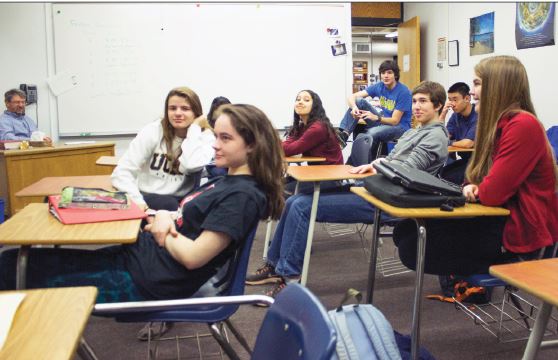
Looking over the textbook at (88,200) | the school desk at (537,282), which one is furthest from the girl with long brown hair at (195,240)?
the school desk at (537,282)

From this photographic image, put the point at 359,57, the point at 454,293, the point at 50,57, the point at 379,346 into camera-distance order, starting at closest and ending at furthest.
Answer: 1. the point at 379,346
2. the point at 454,293
3. the point at 50,57
4. the point at 359,57

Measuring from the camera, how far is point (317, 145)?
11.3 ft

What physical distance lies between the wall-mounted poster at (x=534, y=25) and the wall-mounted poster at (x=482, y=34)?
430mm

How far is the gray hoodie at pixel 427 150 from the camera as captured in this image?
8.46 feet

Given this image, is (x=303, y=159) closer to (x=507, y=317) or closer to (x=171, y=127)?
(x=171, y=127)

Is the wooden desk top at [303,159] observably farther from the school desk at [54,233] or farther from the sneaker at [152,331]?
the school desk at [54,233]

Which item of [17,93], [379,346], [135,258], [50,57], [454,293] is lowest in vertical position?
[454,293]

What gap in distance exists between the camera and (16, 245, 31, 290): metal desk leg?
1.42m

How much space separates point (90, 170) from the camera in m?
4.95

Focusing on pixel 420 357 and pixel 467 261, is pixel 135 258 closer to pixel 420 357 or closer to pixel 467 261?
pixel 420 357

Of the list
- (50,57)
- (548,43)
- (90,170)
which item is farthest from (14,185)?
(548,43)

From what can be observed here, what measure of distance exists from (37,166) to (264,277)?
2.63 m

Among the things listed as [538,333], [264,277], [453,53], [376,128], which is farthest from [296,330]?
[453,53]

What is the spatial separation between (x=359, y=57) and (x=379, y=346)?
8663 millimetres
